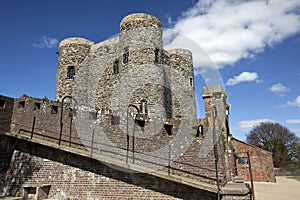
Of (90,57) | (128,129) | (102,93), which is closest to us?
(128,129)

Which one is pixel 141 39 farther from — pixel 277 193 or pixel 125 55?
pixel 277 193

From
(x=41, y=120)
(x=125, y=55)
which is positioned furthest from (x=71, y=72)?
(x=41, y=120)

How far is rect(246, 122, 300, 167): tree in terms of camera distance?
39750 millimetres

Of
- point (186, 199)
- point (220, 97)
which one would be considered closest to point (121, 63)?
point (220, 97)

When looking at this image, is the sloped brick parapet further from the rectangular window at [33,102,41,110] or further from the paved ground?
the paved ground

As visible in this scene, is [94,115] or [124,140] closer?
[124,140]

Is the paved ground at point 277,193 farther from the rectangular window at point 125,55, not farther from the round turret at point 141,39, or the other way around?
the rectangular window at point 125,55

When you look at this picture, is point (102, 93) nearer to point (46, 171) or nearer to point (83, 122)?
point (83, 122)

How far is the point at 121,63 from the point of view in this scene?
16562 mm

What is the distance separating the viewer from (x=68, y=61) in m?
18.2

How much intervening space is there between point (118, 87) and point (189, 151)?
836cm

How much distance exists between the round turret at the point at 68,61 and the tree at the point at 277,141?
1273 inches

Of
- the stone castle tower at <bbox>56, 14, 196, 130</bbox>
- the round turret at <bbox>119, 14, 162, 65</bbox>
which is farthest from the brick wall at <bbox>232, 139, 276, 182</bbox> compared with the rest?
the round turret at <bbox>119, 14, 162, 65</bbox>

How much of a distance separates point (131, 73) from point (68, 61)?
561cm
